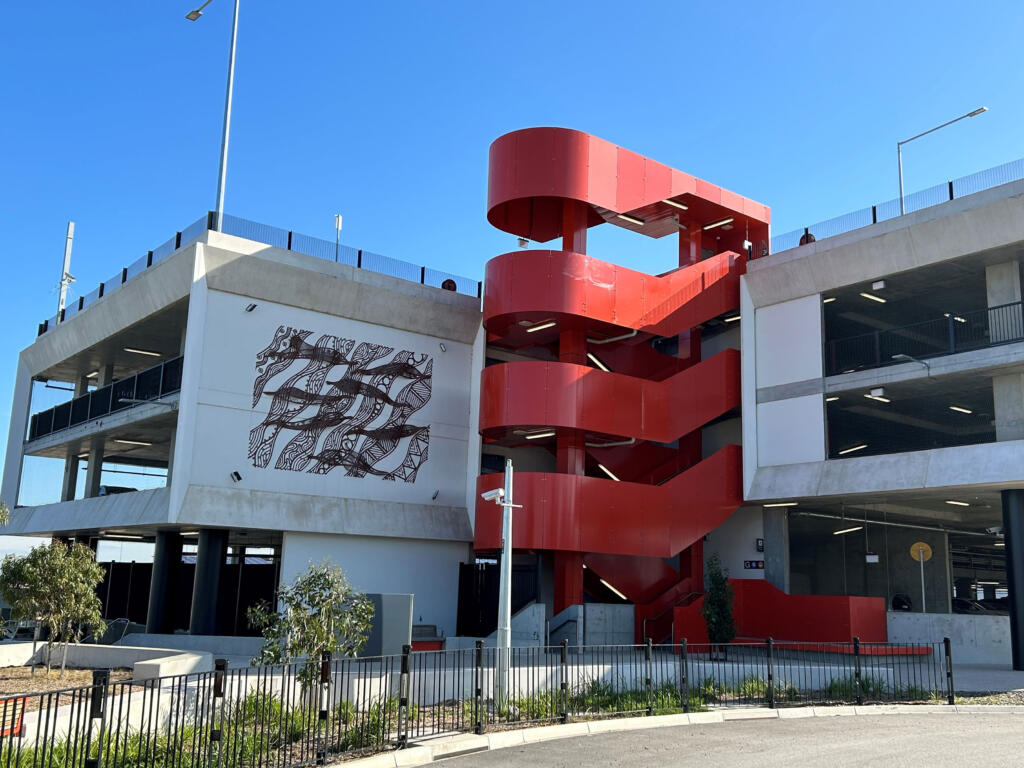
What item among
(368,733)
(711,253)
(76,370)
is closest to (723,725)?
(368,733)

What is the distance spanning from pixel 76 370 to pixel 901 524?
117 feet

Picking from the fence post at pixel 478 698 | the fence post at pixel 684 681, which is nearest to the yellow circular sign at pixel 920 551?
the fence post at pixel 684 681

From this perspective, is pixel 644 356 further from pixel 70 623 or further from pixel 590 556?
pixel 70 623

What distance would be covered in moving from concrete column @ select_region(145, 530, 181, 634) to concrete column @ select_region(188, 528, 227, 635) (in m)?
2.15

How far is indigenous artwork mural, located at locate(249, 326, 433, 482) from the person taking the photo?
30.7 metres

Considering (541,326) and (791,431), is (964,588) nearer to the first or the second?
(791,431)

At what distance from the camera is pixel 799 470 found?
32188mm

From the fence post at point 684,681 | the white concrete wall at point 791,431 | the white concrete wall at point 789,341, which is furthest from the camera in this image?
the white concrete wall at point 789,341

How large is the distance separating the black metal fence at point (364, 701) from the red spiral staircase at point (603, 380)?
22.5 feet

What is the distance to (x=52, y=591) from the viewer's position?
23.6 metres

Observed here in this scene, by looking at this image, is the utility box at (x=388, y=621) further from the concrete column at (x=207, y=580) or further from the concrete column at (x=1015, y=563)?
the concrete column at (x=1015, y=563)

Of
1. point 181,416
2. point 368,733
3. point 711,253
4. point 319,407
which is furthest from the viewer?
point 711,253

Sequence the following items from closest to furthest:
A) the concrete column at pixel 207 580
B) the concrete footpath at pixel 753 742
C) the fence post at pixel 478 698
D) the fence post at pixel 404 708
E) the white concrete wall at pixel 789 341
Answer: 1. the concrete footpath at pixel 753 742
2. the fence post at pixel 404 708
3. the fence post at pixel 478 698
4. the concrete column at pixel 207 580
5. the white concrete wall at pixel 789 341

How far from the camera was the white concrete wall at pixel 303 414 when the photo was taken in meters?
29.5
